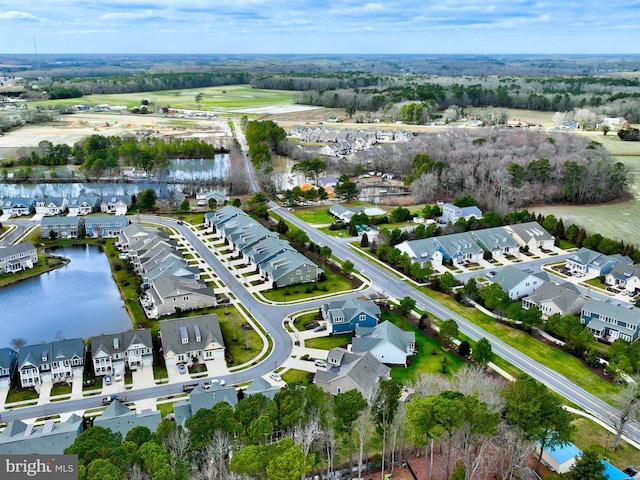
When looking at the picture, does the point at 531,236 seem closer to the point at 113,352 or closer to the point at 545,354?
the point at 545,354

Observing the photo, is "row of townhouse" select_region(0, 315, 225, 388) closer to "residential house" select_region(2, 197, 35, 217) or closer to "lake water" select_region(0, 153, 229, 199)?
"residential house" select_region(2, 197, 35, 217)

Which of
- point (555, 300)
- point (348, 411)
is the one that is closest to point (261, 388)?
point (348, 411)

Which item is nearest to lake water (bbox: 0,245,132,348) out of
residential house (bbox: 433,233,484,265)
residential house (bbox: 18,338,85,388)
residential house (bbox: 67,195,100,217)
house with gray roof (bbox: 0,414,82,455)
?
residential house (bbox: 18,338,85,388)

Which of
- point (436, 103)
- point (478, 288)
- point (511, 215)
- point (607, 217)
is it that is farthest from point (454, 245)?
point (436, 103)

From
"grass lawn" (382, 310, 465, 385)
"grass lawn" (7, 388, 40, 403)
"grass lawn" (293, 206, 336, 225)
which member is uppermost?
"grass lawn" (293, 206, 336, 225)

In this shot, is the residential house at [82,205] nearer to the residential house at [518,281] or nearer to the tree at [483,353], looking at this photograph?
the residential house at [518,281]

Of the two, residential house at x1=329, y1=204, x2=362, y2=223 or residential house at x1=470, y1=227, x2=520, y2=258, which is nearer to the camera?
residential house at x1=470, y1=227, x2=520, y2=258
